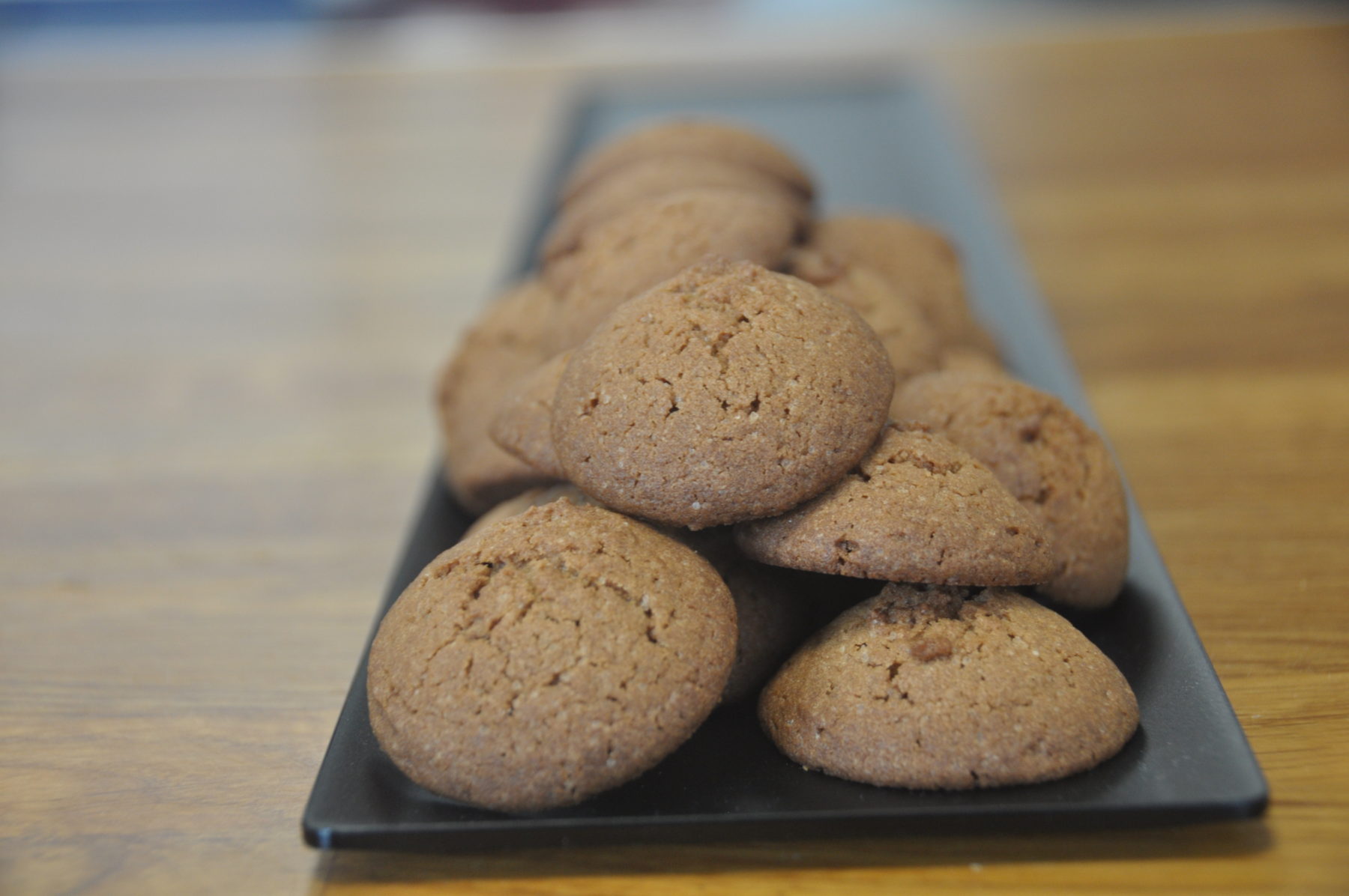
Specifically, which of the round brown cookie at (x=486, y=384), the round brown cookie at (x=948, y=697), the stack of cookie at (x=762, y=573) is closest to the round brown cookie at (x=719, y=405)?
the stack of cookie at (x=762, y=573)

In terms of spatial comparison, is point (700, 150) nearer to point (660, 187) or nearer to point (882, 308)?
point (660, 187)

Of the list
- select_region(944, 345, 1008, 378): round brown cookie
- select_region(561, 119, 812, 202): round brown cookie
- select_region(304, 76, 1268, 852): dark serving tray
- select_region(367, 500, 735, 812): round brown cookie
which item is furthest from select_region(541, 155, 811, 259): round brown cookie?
select_region(367, 500, 735, 812): round brown cookie

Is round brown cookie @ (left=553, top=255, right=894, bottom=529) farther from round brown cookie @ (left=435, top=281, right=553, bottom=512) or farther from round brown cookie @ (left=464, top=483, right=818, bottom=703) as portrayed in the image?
round brown cookie @ (left=435, top=281, right=553, bottom=512)

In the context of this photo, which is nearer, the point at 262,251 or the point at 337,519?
the point at 337,519

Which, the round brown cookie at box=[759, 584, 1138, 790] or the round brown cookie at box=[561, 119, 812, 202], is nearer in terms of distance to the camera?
the round brown cookie at box=[759, 584, 1138, 790]

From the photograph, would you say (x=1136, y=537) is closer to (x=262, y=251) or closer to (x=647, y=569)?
(x=647, y=569)

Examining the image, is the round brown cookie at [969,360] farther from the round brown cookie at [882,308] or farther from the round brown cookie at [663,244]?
the round brown cookie at [663,244]

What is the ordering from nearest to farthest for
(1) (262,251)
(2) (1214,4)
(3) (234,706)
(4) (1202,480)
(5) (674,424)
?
(5) (674,424), (3) (234,706), (4) (1202,480), (1) (262,251), (2) (1214,4)

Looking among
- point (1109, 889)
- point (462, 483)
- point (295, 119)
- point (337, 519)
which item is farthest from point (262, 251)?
point (1109, 889)
